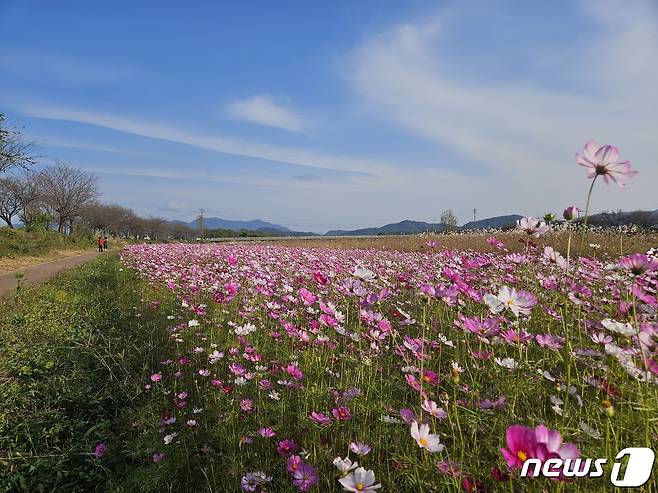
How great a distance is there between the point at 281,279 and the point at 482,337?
276 cm

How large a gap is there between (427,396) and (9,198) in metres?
48.9

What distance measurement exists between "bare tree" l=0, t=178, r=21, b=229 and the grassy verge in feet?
132

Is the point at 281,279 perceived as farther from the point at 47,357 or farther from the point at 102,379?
the point at 47,357

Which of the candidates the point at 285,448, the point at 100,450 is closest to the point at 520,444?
the point at 285,448

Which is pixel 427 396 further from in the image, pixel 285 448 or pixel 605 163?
pixel 605 163

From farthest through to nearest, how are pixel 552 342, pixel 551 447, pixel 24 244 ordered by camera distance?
pixel 24 244 → pixel 552 342 → pixel 551 447

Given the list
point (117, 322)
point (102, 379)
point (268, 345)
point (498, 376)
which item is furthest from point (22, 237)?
point (498, 376)

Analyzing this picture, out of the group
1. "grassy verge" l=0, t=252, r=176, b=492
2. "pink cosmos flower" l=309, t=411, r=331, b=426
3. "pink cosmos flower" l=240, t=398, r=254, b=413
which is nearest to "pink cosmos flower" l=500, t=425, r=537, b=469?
"pink cosmos flower" l=309, t=411, r=331, b=426

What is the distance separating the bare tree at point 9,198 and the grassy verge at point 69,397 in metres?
40.1

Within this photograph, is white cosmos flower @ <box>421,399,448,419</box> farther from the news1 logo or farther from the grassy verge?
the grassy verge

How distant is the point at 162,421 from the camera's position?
2.28 metres

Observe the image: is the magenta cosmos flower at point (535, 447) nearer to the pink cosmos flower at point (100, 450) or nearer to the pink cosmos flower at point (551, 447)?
the pink cosmos flower at point (551, 447)

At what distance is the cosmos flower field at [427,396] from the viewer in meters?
1.28

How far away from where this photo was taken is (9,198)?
38781 millimetres
